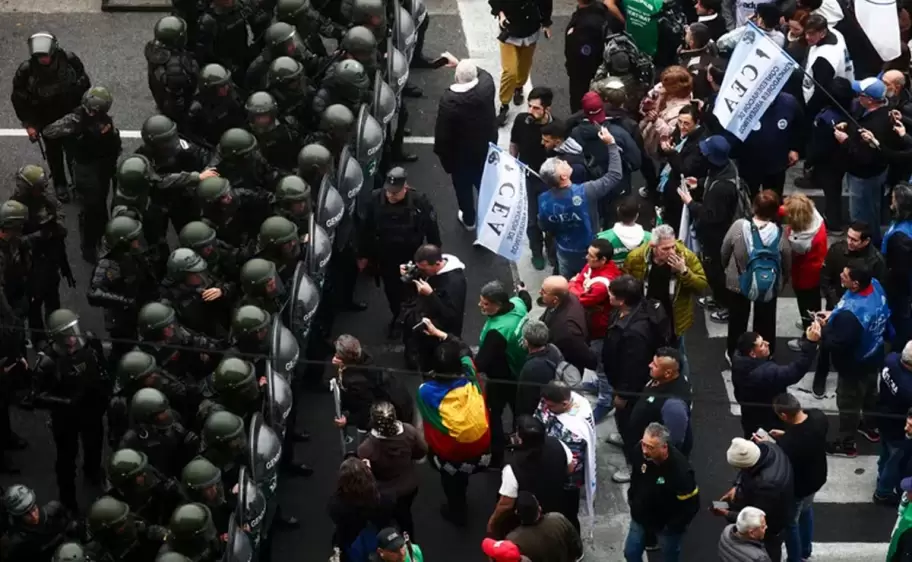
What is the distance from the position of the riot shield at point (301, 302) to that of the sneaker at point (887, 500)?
442cm

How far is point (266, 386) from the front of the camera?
12047mm

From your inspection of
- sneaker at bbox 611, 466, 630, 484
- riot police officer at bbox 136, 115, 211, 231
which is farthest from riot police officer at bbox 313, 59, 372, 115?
sneaker at bbox 611, 466, 630, 484

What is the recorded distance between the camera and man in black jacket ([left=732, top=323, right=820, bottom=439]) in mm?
12008

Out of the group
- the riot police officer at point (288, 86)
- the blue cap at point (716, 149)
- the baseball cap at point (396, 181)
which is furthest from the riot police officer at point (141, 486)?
the blue cap at point (716, 149)

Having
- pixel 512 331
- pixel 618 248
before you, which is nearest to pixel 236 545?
pixel 512 331

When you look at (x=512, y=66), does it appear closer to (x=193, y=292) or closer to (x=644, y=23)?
(x=644, y=23)

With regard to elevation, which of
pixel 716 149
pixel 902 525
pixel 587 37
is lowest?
pixel 587 37

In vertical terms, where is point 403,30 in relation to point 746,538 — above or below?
below

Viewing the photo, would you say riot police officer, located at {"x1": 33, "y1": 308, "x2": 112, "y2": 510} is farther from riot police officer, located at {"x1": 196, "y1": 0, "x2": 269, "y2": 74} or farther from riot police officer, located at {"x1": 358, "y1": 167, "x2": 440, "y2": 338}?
riot police officer, located at {"x1": 196, "y1": 0, "x2": 269, "y2": 74}

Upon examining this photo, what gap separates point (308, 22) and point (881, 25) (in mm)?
5289

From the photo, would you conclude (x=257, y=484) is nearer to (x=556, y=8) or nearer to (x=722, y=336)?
(x=722, y=336)

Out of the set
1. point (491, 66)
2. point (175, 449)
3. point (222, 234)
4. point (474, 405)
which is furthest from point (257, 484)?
point (491, 66)

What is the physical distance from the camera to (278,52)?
50.2ft

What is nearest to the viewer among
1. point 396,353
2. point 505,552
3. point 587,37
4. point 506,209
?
point 505,552
